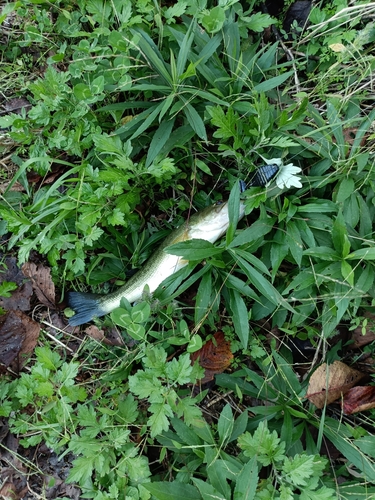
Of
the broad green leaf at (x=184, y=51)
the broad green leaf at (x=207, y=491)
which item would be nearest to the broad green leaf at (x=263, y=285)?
the broad green leaf at (x=207, y=491)

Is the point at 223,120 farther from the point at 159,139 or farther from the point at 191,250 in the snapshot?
the point at 191,250

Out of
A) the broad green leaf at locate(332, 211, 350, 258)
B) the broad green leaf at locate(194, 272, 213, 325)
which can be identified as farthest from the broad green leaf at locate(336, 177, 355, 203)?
the broad green leaf at locate(194, 272, 213, 325)

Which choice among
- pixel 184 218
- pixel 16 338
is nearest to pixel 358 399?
pixel 184 218

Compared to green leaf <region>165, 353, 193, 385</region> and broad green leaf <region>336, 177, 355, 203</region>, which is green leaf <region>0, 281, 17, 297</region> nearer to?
green leaf <region>165, 353, 193, 385</region>

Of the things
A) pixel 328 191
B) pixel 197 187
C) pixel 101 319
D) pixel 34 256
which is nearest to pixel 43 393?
pixel 101 319

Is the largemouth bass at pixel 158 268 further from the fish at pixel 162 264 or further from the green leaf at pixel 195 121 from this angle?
the green leaf at pixel 195 121

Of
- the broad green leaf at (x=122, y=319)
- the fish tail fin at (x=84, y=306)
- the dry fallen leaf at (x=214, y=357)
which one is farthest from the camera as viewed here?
the fish tail fin at (x=84, y=306)
